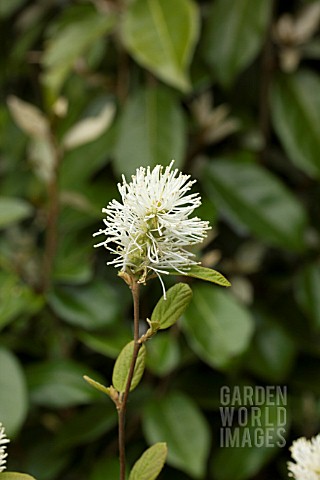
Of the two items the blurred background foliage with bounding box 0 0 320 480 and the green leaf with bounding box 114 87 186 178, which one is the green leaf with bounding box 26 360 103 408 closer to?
the blurred background foliage with bounding box 0 0 320 480

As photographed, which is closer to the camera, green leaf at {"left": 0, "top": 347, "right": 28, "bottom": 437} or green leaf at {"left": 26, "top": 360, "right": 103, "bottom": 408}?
green leaf at {"left": 0, "top": 347, "right": 28, "bottom": 437}

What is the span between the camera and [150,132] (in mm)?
953

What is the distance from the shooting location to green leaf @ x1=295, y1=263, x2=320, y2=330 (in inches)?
38.5

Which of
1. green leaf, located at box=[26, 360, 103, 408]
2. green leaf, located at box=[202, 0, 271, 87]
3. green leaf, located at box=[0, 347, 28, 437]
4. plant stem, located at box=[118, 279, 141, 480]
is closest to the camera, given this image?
plant stem, located at box=[118, 279, 141, 480]

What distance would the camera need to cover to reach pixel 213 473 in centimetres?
94

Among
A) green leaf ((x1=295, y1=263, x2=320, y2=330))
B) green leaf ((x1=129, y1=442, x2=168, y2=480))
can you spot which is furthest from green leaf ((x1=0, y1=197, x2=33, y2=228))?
green leaf ((x1=129, y1=442, x2=168, y2=480))

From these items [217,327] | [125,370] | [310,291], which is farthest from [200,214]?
[125,370]

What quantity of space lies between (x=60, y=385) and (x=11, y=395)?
0.10 metres

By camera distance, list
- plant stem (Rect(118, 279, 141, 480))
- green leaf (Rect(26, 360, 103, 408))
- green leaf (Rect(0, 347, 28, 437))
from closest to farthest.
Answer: plant stem (Rect(118, 279, 141, 480)) → green leaf (Rect(0, 347, 28, 437)) → green leaf (Rect(26, 360, 103, 408))

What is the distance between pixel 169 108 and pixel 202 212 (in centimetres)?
19

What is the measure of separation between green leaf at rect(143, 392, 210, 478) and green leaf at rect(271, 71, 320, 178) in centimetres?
34

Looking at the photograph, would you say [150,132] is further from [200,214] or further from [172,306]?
[172,306]

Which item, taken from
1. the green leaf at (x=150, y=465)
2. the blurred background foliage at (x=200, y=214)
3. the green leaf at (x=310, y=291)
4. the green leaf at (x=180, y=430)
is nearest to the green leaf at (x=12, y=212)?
the blurred background foliage at (x=200, y=214)

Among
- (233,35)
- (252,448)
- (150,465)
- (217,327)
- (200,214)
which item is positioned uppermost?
(233,35)
